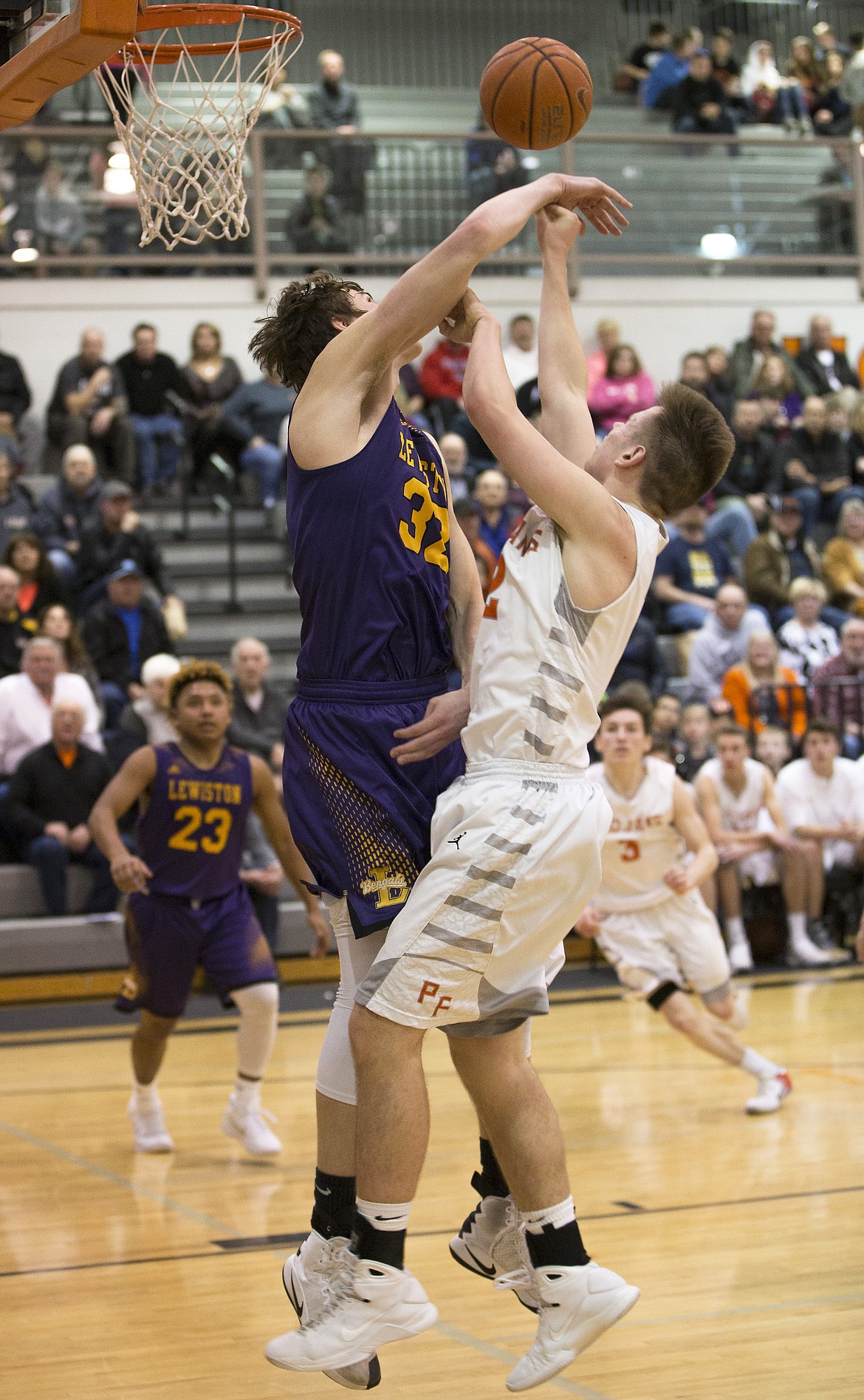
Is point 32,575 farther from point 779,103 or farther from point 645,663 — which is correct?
point 779,103

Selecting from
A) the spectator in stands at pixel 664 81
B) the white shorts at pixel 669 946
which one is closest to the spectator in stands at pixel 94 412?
the white shorts at pixel 669 946

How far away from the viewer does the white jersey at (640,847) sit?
742cm

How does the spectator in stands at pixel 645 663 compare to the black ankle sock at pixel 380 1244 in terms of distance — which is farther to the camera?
the spectator in stands at pixel 645 663

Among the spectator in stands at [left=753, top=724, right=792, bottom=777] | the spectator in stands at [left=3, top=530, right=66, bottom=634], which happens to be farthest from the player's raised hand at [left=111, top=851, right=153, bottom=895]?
the spectator in stands at [left=753, top=724, right=792, bottom=777]

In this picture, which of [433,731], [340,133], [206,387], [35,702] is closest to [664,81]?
[340,133]

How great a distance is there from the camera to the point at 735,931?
11023mm

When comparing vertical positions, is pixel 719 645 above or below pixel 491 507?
below

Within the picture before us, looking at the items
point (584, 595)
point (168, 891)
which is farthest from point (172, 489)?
point (584, 595)

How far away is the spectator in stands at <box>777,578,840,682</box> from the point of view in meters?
12.9

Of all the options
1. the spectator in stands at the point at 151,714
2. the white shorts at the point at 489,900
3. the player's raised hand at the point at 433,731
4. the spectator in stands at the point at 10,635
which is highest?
the player's raised hand at the point at 433,731

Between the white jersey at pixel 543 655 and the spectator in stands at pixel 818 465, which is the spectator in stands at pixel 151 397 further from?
the white jersey at pixel 543 655

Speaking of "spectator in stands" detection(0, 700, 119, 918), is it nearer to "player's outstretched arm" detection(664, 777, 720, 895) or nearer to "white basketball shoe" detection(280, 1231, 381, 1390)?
"player's outstretched arm" detection(664, 777, 720, 895)

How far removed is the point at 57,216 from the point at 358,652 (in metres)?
11.3

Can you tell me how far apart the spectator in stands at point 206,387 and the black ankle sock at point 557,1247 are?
→ 10.8 m
